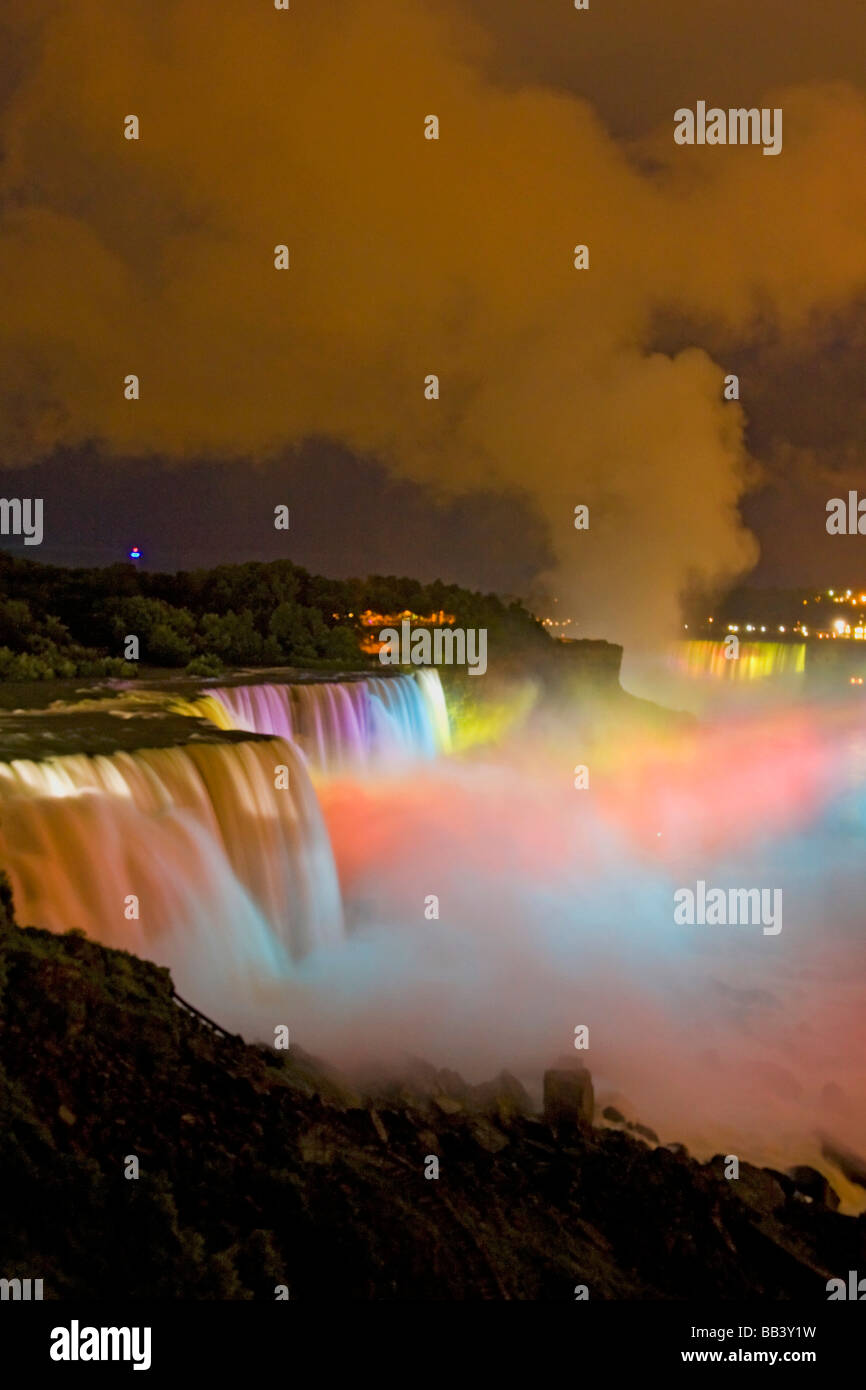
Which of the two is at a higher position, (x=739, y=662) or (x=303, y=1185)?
(x=739, y=662)

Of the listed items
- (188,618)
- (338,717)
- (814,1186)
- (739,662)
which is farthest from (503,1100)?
(739,662)

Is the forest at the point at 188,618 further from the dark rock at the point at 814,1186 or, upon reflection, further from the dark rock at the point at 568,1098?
the dark rock at the point at 814,1186

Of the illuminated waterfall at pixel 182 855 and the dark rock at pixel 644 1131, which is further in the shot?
the illuminated waterfall at pixel 182 855

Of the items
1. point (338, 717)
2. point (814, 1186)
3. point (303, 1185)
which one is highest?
point (338, 717)

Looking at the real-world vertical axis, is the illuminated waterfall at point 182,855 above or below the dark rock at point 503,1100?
above

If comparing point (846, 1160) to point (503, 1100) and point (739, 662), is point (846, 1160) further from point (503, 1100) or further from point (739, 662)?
point (739, 662)

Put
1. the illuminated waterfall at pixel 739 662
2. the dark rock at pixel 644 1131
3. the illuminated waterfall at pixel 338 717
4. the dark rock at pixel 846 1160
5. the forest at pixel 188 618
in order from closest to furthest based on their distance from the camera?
1. the dark rock at pixel 846 1160
2. the dark rock at pixel 644 1131
3. the illuminated waterfall at pixel 338 717
4. the forest at pixel 188 618
5. the illuminated waterfall at pixel 739 662

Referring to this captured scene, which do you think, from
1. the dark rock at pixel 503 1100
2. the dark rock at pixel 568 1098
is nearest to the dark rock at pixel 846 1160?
the dark rock at pixel 568 1098
